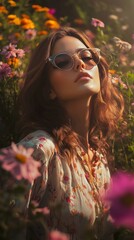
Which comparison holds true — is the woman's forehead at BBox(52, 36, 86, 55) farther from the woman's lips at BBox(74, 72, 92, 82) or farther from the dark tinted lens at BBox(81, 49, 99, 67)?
the woman's lips at BBox(74, 72, 92, 82)

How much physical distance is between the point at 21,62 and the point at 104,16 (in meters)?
3.33

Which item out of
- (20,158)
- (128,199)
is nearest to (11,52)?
(20,158)

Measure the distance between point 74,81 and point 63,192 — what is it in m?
0.50

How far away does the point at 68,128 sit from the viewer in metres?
2.36

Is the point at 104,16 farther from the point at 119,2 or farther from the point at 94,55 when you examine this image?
the point at 94,55

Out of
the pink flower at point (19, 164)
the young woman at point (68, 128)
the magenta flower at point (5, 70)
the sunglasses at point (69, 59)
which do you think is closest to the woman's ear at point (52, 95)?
the young woman at point (68, 128)

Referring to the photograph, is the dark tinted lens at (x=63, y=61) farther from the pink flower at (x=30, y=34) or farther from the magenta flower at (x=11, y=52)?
the pink flower at (x=30, y=34)

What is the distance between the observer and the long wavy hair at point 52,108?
232 cm

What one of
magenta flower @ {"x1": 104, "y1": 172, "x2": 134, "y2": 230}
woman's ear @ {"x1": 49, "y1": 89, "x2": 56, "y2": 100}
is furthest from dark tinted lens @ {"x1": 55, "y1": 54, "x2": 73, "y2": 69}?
magenta flower @ {"x1": 104, "y1": 172, "x2": 134, "y2": 230}

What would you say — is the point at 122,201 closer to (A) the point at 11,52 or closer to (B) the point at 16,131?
(B) the point at 16,131

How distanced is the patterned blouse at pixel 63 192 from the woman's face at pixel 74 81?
217 millimetres

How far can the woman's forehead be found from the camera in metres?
2.40

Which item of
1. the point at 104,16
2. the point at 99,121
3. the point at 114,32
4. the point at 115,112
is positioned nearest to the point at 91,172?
the point at 99,121

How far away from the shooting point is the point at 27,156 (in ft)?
4.30
